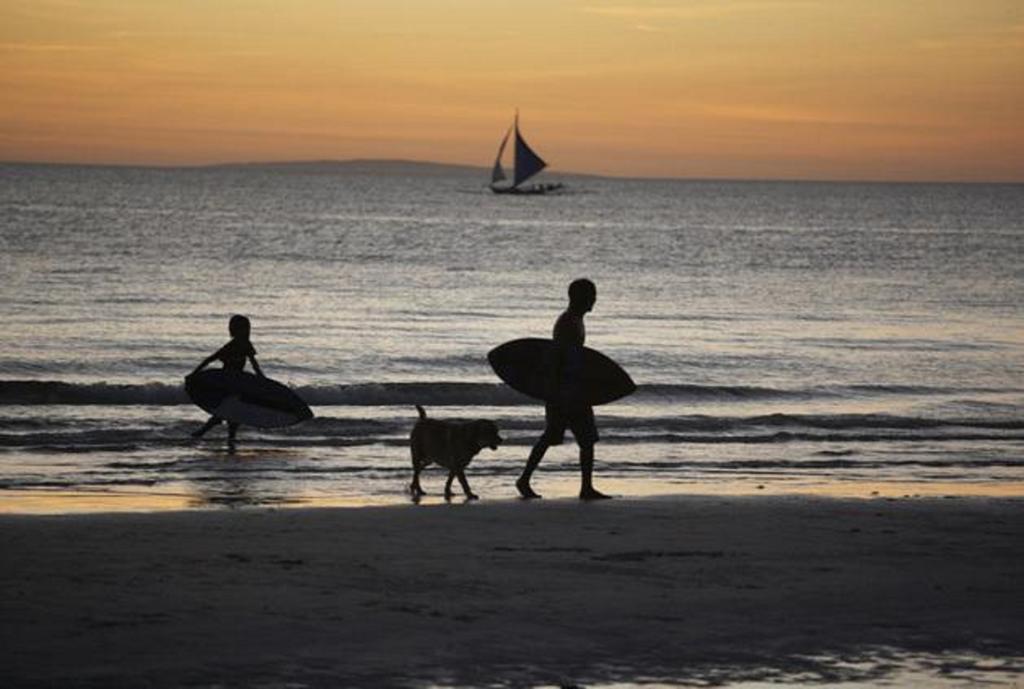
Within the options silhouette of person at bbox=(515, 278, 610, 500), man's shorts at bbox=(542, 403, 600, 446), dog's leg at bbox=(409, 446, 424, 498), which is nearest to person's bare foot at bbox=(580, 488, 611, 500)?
silhouette of person at bbox=(515, 278, 610, 500)

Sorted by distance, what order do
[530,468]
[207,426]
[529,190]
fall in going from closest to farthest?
[530,468] → [207,426] → [529,190]

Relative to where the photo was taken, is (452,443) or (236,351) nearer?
(452,443)

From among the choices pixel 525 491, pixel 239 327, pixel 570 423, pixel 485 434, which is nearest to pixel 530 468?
pixel 525 491

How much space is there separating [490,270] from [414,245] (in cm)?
1932

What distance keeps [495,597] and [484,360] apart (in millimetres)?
23121

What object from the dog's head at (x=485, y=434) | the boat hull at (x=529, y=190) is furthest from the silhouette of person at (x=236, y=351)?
the boat hull at (x=529, y=190)

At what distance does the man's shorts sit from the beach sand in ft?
3.20

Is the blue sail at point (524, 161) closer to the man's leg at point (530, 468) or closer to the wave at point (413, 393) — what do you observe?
the wave at point (413, 393)

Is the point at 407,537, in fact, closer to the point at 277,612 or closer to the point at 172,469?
the point at 277,612

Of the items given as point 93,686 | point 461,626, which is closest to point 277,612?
point 461,626

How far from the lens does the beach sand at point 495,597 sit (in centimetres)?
730

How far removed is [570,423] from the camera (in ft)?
42.4

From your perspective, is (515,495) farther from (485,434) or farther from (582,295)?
(582,295)

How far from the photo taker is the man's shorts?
1280cm
